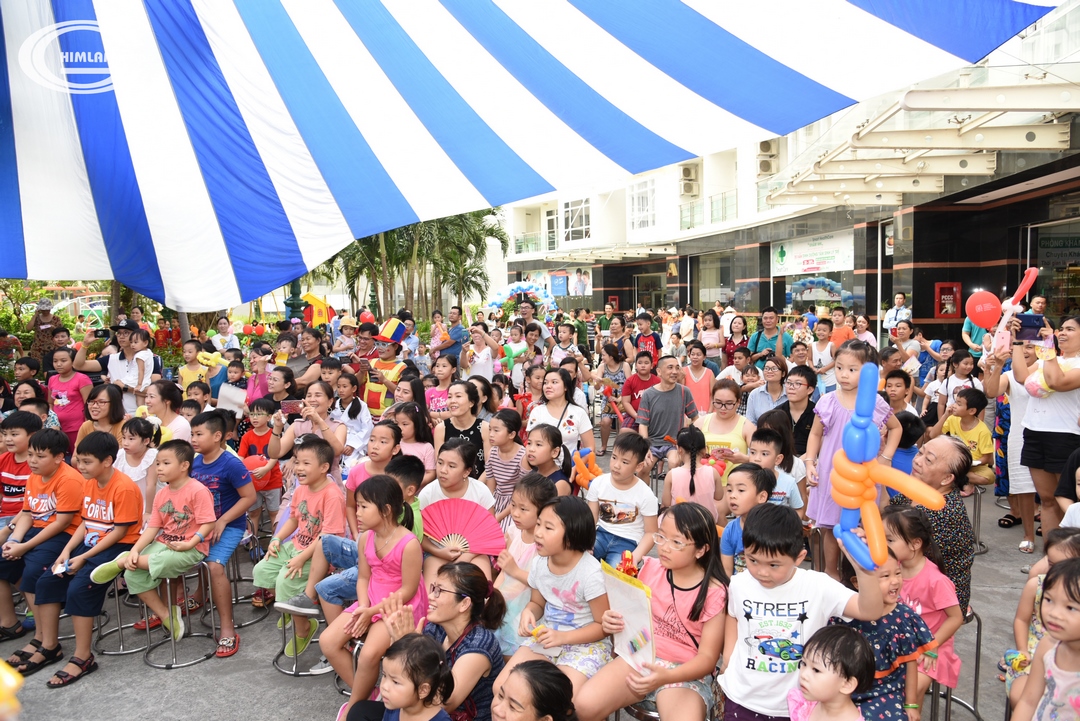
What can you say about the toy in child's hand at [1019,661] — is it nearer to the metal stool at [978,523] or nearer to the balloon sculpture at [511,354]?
the metal stool at [978,523]

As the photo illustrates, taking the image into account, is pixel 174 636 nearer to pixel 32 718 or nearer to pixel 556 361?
pixel 32 718

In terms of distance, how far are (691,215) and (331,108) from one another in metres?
24.0

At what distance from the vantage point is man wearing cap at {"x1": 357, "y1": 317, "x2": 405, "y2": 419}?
23.1ft

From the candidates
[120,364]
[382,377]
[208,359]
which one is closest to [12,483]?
[208,359]

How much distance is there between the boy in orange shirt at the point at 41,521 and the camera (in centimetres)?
445

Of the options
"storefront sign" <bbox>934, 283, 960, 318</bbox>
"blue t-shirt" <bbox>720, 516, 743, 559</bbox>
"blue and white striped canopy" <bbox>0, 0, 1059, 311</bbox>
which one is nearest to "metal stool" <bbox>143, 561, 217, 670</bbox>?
"blue and white striped canopy" <bbox>0, 0, 1059, 311</bbox>

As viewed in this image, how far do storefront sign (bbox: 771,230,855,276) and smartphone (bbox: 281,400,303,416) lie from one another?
14613 millimetres

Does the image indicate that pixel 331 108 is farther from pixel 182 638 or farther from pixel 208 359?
pixel 208 359

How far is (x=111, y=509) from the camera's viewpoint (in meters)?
Answer: 4.46

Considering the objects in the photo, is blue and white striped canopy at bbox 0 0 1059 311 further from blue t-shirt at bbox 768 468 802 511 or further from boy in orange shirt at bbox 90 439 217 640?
blue t-shirt at bbox 768 468 802 511

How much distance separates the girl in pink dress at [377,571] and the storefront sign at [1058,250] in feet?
38.1

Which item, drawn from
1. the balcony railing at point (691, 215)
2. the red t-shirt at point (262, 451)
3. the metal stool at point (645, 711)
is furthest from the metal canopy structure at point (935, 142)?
the balcony railing at point (691, 215)

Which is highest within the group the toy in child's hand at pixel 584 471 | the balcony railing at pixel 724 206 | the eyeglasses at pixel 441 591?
the balcony railing at pixel 724 206

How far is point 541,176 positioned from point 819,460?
2493 millimetres
